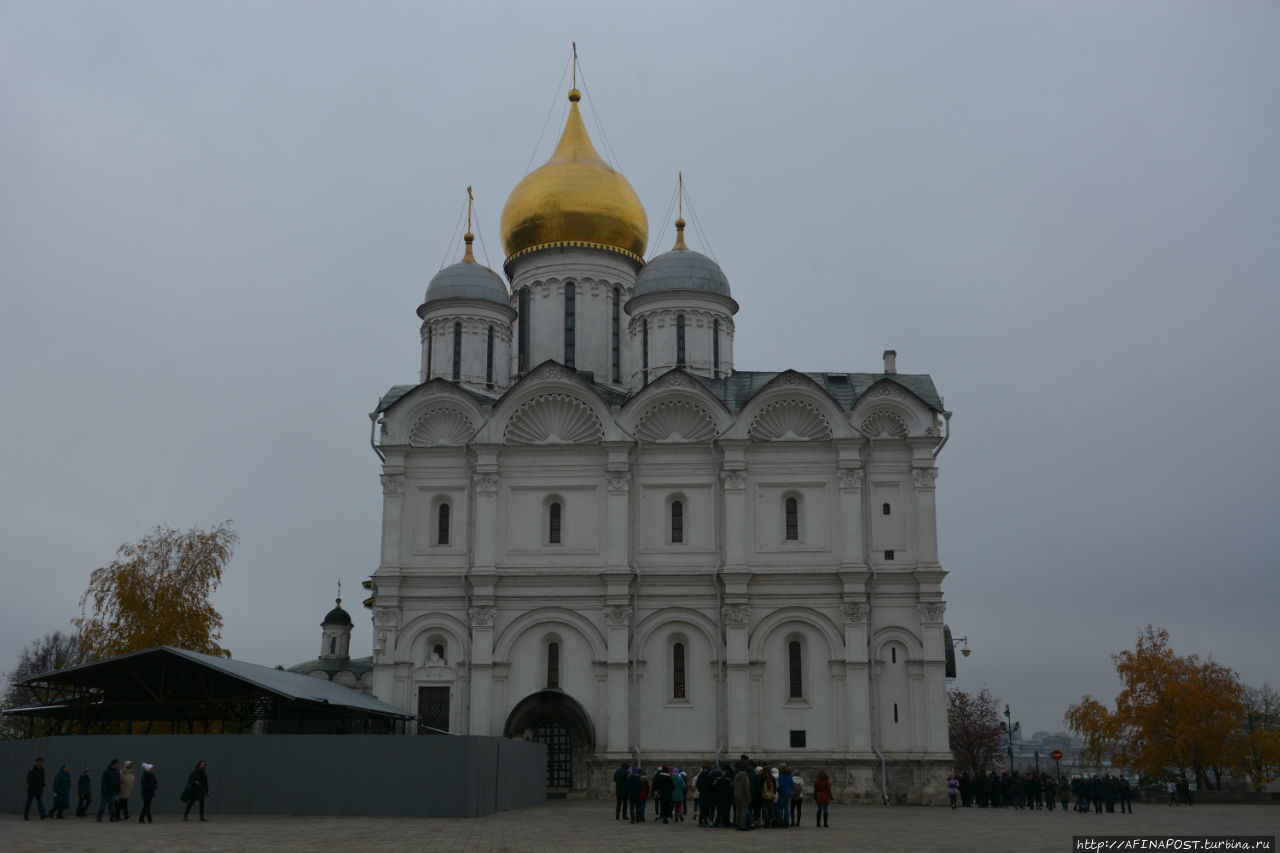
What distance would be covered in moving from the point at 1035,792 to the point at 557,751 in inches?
455

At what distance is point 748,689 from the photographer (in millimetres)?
30250

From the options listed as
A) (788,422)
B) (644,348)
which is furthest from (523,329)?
(788,422)

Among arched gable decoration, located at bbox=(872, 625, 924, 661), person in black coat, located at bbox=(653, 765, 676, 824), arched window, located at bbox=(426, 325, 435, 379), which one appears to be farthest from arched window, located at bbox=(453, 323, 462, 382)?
person in black coat, located at bbox=(653, 765, 676, 824)

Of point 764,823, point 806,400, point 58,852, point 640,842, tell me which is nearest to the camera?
point 58,852

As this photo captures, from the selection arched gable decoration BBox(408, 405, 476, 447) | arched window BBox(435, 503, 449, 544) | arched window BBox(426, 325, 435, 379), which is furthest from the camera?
arched window BBox(426, 325, 435, 379)

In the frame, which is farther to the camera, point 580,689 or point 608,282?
point 608,282

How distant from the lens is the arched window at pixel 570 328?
3712 cm

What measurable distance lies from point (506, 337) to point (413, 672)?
402 inches

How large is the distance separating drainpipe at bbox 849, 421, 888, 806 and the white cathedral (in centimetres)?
5

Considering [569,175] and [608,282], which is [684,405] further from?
[569,175]

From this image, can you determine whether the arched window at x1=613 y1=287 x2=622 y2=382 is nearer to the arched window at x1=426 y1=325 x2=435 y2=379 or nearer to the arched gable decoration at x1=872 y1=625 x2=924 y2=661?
the arched window at x1=426 y1=325 x2=435 y2=379

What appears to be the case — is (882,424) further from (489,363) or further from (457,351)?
(457,351)

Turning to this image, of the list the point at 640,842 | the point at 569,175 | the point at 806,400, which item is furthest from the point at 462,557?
the point at 640,842

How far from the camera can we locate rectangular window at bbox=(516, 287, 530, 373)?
3728cm
